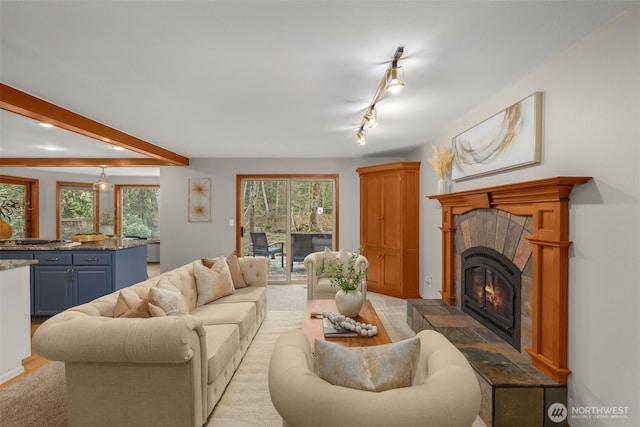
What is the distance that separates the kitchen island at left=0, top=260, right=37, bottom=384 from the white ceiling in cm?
157

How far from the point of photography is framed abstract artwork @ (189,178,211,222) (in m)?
5.79

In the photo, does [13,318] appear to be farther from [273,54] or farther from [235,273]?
[273,54]

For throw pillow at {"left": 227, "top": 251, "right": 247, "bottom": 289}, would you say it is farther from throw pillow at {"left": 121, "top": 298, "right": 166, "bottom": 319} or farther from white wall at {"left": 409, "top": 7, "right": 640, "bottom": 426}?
white wall at {"left": 409, "top": 7, "right": 640, "bottom": 426}

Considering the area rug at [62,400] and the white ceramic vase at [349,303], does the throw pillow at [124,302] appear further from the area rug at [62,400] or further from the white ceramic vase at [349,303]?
the white ceramic vase at [349,303]

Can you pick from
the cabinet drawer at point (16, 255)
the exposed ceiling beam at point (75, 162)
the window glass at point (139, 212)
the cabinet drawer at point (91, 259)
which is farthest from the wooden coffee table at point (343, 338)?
the window glass at point (139, 212)

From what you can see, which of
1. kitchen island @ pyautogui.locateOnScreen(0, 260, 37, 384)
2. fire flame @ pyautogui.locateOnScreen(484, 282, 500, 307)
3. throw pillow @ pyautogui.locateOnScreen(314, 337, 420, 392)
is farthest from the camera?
fire flame @ pyautogui.locateOnScreen(484, 282, 500, 307)

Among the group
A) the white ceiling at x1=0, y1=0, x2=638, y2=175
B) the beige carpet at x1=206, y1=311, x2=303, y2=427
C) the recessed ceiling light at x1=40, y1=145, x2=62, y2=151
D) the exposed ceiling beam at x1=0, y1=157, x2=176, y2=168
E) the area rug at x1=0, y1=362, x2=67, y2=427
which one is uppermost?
the white ceiling at x1=0, y1=0, x2=638, y2=175

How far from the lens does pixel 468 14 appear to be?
5.25 feet

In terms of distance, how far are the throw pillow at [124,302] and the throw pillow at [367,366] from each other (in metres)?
1.44

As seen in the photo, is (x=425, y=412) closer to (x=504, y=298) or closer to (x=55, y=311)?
(x=504, y=298)

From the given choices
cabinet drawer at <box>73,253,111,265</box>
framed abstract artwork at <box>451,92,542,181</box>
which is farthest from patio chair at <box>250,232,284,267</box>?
framed abstract artwork at <box>451,92,542,181</box>

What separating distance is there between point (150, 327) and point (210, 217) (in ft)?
14.2

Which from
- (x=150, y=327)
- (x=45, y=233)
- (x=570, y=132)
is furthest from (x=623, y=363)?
(x=45, y=233)

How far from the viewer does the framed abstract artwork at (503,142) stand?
89.2 inches
